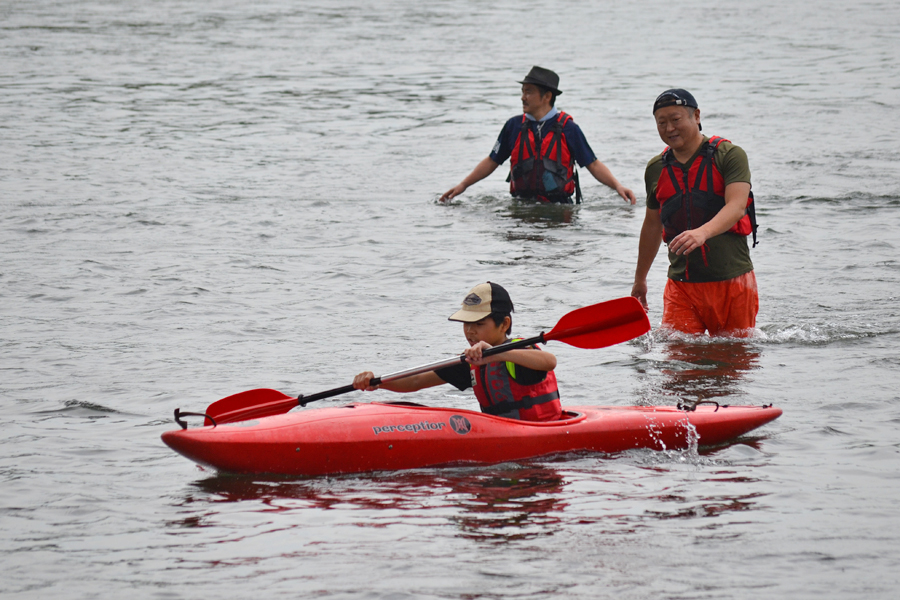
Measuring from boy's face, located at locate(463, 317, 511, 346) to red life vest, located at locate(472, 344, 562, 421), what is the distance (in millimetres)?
137

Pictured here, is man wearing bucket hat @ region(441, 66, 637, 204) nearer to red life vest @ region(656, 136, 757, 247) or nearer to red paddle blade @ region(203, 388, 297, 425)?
red life vest @ region(656, 136, 757, 247)

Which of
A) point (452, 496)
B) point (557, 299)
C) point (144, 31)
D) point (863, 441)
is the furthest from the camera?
point (144, 31)

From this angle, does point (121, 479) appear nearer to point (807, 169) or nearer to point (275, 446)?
point (275, 446)

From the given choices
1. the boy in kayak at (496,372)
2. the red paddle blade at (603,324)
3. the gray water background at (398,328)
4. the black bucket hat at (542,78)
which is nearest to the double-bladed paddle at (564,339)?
the red paddle blade at (603,324)

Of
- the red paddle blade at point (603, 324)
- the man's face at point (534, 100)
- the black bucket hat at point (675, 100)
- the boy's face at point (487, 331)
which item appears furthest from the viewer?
the man's face at point (534, 100)

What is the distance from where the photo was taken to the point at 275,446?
5.03m

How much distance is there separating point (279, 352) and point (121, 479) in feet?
6.97

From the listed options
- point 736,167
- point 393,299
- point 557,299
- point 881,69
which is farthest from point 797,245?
point 881,69

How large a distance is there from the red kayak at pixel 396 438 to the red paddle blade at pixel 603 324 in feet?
1.43

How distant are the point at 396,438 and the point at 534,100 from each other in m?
5.36

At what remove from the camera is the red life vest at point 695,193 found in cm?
579

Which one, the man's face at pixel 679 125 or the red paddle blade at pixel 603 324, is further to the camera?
the man's face at pixel 679 125

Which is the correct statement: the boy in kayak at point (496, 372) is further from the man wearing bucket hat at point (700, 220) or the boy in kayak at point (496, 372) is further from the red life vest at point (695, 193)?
the red life vest at point (695, 193)

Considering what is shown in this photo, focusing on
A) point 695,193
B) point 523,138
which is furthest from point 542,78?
point 695,193
